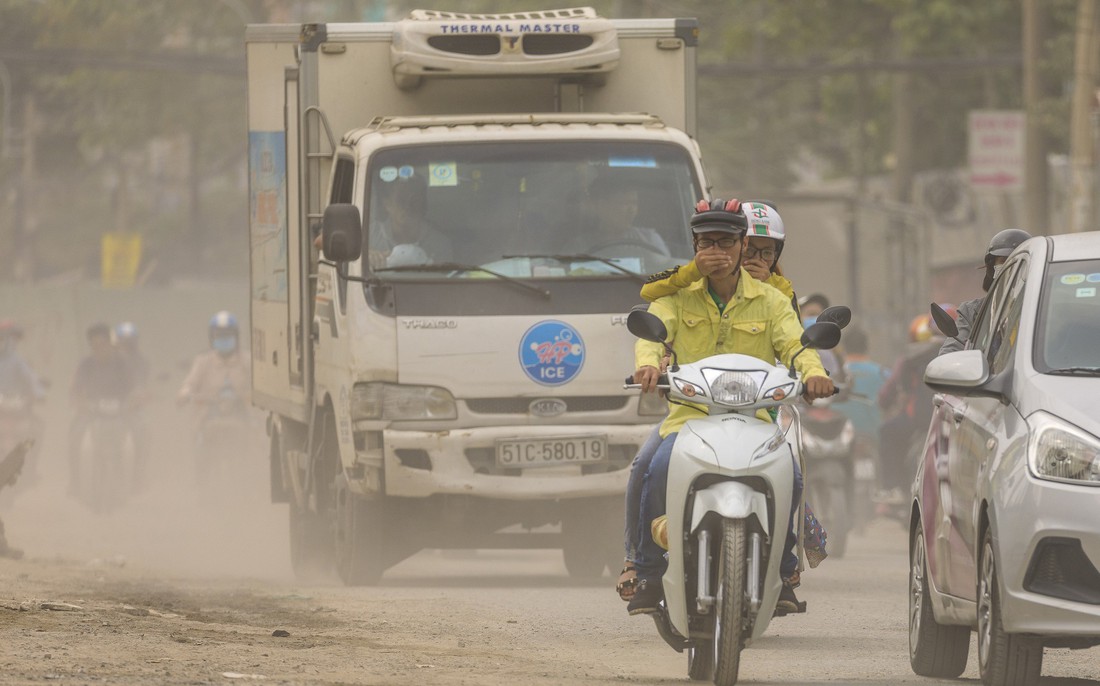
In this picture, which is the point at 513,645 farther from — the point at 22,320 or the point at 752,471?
the point at 22,320

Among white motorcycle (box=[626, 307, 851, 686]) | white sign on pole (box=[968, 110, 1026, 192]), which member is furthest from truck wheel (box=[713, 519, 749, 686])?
white sign on pole (box=[968, 110, 1026, 192])

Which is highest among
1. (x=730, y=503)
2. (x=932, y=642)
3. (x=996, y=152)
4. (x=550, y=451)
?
(x=996, y=152)

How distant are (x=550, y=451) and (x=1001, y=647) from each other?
5629mm

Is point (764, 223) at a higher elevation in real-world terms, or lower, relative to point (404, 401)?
higher

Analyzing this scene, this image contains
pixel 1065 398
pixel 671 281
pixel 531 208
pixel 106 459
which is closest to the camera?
pixel 1065 398

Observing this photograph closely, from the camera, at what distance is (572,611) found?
37.7ft

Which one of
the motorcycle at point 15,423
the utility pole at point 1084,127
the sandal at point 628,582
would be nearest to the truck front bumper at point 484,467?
the sandal at point 628,582

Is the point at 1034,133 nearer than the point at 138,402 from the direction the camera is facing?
No

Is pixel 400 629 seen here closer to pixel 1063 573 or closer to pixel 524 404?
pixel 524 404

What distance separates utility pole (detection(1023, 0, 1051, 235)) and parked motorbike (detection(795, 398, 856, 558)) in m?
9.02

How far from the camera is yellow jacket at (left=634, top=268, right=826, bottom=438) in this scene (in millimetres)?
8078

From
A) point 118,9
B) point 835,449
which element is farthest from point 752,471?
point 118,9

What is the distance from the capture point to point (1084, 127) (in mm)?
22875

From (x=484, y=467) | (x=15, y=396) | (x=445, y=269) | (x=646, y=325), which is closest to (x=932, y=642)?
(x=646, y=325)
